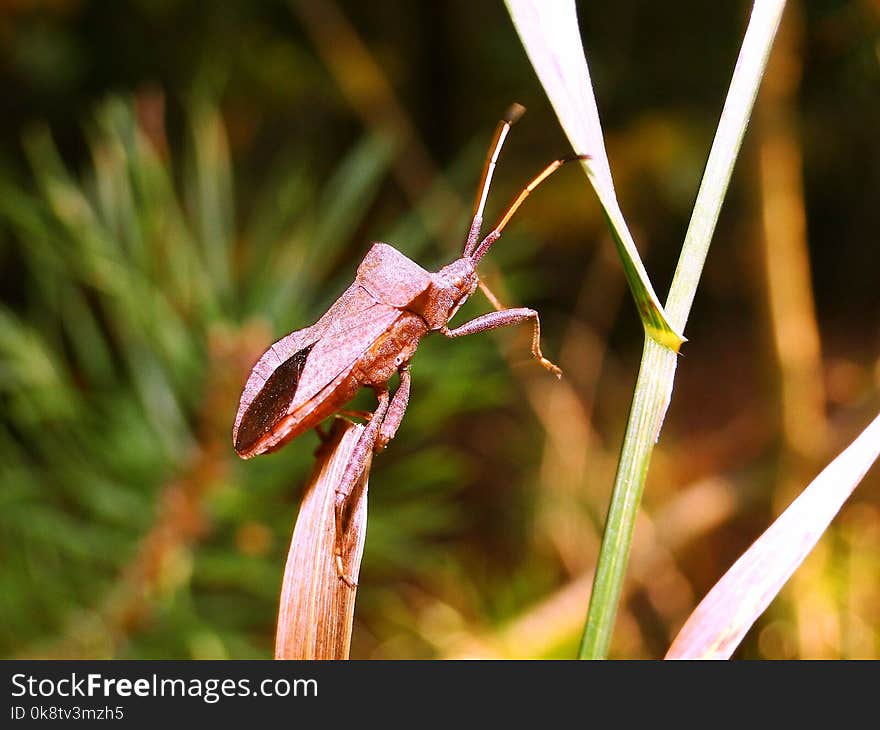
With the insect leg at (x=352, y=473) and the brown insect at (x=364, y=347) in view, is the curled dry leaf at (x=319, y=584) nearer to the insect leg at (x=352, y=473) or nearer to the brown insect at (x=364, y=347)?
the insect leg at (x=352, y=473)

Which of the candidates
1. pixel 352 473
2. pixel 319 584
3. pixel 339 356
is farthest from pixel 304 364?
pixel 319 584

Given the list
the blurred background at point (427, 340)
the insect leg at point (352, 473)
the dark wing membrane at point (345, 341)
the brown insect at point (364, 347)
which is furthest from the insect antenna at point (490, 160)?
the blurred background at point (427, 340)

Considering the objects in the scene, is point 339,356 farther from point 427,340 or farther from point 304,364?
point 427,340

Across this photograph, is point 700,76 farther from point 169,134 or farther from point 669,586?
point 169,134

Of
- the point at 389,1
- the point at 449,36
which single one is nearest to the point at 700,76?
the point at 449,36

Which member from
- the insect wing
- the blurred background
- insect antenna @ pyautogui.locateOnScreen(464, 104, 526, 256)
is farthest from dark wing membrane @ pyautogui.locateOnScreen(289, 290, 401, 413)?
the blurred background

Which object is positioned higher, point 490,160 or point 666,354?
point 490,160

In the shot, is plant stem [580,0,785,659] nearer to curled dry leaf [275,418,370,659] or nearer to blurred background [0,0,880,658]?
curled dry leaf [275,418,370,659]
